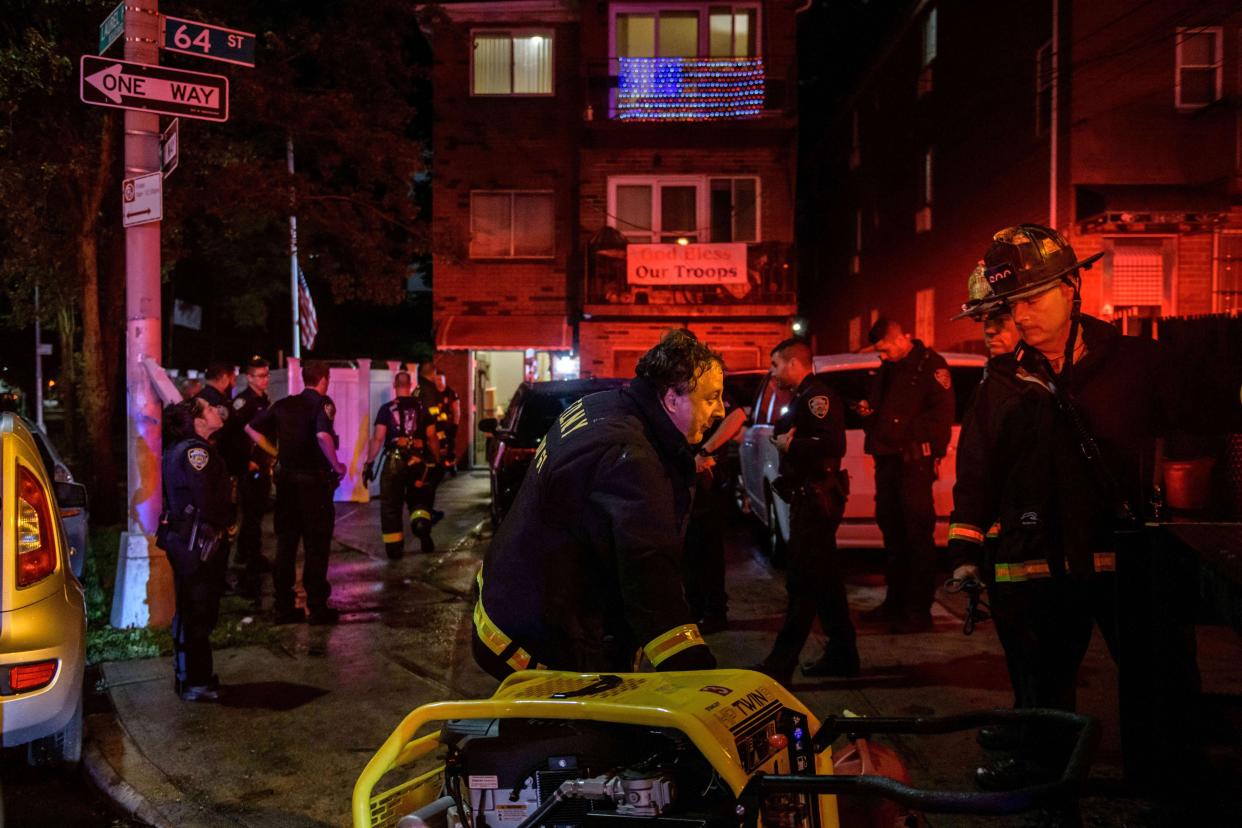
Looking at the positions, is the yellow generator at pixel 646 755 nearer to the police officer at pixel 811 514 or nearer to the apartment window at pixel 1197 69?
the police officer at pixel 811 514

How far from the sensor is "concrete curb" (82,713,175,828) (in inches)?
169

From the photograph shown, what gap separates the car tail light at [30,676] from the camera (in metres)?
4.25

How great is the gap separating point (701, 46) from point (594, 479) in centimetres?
1920

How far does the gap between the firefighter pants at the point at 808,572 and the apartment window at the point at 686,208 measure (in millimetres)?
15397

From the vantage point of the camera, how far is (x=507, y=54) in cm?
2077

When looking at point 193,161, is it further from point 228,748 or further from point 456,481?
point 228,748

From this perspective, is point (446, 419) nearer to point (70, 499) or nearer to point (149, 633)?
point (149, 633)

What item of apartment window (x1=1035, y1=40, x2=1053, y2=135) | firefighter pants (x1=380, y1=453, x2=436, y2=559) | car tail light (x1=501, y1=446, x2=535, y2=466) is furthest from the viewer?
apartment window (x1=1035, y1=40, x2=1053, y2=135)

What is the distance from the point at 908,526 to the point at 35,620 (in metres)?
5.13

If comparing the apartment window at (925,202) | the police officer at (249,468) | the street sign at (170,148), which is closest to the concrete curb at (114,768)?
the police officer at (249,468)

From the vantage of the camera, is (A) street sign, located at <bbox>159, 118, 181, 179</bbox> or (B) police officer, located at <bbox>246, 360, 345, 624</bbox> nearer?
(A) street sign, located at <bbox>159, 118, 181, 179</bbox>

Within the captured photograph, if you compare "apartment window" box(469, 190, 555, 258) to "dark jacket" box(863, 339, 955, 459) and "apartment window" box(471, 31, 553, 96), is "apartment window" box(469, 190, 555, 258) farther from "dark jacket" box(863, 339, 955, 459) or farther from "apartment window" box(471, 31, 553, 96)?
"dark jacket" box(863, 339, 955, 459)

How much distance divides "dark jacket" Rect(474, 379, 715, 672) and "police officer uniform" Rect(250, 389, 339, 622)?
4.69 m

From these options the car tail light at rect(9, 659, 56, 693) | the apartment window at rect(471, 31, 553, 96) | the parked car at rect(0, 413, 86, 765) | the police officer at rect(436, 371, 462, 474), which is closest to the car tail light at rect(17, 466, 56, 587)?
the parked car at rect(0, 413, 86, 765)
